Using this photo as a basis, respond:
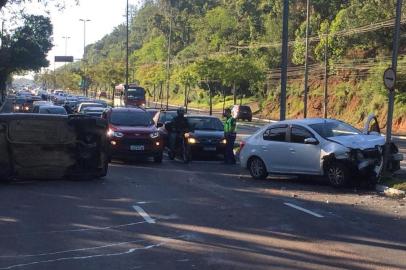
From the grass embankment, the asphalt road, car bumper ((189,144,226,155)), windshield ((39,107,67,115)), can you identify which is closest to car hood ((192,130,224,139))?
car bumper ((189,144,226,155))

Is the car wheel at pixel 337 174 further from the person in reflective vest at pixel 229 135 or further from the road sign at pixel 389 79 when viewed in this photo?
the person in reflective vest at pixel 229 135

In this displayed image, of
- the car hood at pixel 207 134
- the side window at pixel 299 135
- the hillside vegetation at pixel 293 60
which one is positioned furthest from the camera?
the hillside vegetation at pixel 293 60

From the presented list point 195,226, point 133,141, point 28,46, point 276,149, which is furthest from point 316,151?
point 28,46

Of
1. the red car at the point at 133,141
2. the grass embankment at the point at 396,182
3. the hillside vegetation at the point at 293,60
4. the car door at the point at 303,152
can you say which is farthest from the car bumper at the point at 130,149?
the hillside vegetation at the point at 293,60

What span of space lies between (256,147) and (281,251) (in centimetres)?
882

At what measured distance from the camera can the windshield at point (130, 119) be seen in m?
20.9

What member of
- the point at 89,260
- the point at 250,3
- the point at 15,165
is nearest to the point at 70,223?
the point at 89,260

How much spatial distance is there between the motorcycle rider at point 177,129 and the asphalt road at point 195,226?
6.04 meters

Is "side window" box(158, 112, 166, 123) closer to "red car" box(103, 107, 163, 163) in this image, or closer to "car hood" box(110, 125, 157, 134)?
"red car" box(103, 107, 163, 163)

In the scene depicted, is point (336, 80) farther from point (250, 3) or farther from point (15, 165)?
point (15, 165)

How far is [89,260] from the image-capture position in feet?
25.0

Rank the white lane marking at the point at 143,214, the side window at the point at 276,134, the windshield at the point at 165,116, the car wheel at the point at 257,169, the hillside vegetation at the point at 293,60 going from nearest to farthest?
the white lane marking at the point at 143,214, the side window at the point at 276,134, the car wheel at the point at 257,169, the windshield at the point at 165,116, the hillside vegetation at the point at 293,60

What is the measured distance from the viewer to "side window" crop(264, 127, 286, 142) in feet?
53.5

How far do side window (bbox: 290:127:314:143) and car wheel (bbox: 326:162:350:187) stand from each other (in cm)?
101
